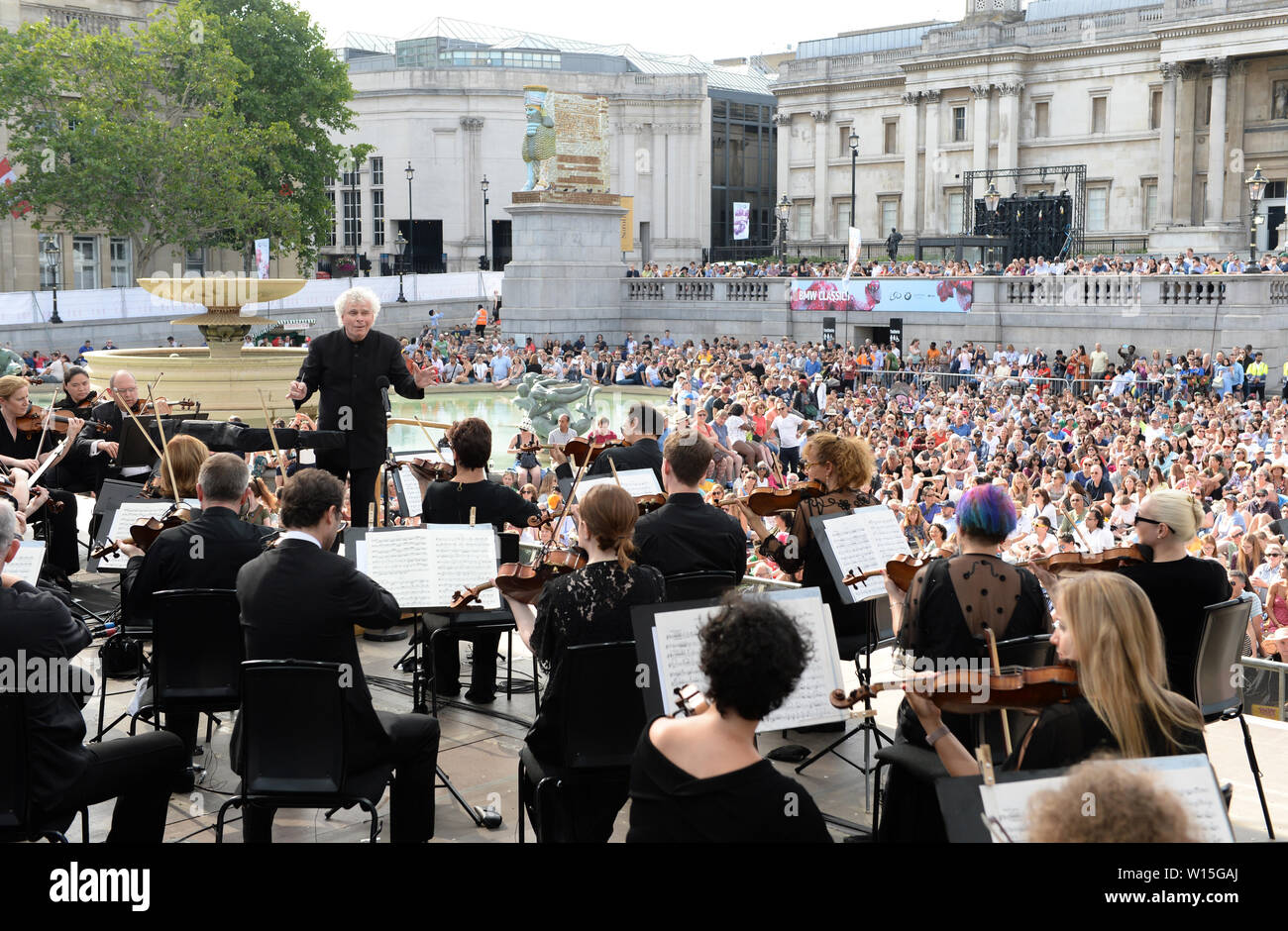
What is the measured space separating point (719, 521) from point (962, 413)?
18698mm

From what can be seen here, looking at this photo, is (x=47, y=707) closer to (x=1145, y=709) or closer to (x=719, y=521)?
(x=719, y=521)

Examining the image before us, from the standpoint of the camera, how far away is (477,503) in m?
7.74

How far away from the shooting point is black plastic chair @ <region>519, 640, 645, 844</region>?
530cm

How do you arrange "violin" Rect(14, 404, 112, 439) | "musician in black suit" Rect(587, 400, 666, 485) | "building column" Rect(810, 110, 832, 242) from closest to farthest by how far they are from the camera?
"musician in black suit" Rect(587, 400, 666, 485) < "violin" Rect(14, 404, 112, 439) < "building column" Rect(810, 110, 832, 242)

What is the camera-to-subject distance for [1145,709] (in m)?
4.22

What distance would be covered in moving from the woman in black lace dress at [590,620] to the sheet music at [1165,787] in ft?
6.59

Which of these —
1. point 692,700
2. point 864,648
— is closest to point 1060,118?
point 864,648

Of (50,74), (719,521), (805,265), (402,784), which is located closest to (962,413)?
(719,521)

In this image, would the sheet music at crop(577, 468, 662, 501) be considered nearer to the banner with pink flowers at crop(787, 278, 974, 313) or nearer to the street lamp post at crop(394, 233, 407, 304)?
the banner with pink flowers at crop(787, 278, 974, 313)

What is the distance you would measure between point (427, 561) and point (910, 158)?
2655 inches

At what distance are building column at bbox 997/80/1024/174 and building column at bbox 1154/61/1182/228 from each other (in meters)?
7.15

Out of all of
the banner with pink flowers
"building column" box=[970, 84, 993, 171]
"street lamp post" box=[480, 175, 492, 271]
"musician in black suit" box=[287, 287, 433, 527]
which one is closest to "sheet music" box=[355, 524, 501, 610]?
"musician in black suit" box=[287, 287, 433, 527]

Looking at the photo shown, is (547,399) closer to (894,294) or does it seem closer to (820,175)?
(894,294)

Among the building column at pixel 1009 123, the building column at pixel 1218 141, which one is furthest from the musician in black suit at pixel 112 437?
the building column at pixel 1009 123
